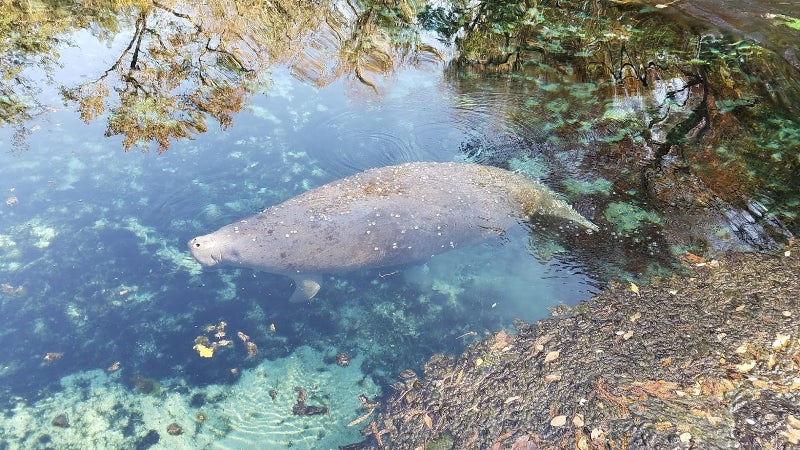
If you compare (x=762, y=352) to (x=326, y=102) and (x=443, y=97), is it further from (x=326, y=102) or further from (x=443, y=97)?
(x=326, y=102)

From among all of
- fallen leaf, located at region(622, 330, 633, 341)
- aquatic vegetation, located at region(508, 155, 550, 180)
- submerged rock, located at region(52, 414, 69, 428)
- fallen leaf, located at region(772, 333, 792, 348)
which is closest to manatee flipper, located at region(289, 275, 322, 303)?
submerged rock, located at region(52, 414, 69, 428)

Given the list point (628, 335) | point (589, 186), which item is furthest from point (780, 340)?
point (589, 186)

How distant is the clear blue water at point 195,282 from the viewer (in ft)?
16.6

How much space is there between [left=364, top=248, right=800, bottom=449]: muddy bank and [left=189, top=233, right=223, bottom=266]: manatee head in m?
2.89

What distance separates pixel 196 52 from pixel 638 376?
9461 millimetres

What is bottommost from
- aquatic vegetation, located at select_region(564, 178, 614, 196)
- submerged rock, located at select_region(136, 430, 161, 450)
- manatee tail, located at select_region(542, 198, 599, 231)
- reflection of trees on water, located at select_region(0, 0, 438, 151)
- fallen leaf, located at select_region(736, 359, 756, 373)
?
submerged rock, located at select_region(136, 430, 161, 450)

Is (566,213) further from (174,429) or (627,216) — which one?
(174,429)

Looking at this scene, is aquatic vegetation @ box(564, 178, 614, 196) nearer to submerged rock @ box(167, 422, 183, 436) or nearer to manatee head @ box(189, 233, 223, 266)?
Result: manatee head @ box(189, 233, 223, 266)

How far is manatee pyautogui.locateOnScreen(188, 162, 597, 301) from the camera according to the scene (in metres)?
5.66

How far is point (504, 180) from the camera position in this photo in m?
6.30

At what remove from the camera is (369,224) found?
5664 mm

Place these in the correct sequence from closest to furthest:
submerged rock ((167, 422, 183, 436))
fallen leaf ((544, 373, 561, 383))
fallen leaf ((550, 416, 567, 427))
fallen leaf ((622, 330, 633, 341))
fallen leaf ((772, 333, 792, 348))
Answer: fallen leaf ((550, 416, 567, 427)) < fallen leaf ((772, 333, 792, 348)) < fallen leaf ((544, 373, 561, 383)) < fallen leaf ((622, 330, 633, 341)) < submerged rock ((167, 422, 183, 436))

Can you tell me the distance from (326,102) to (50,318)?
527 cm

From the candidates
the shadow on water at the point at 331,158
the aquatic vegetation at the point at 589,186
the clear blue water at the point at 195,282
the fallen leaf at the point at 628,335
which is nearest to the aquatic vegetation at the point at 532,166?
the shadow on water at the point at 331,158
